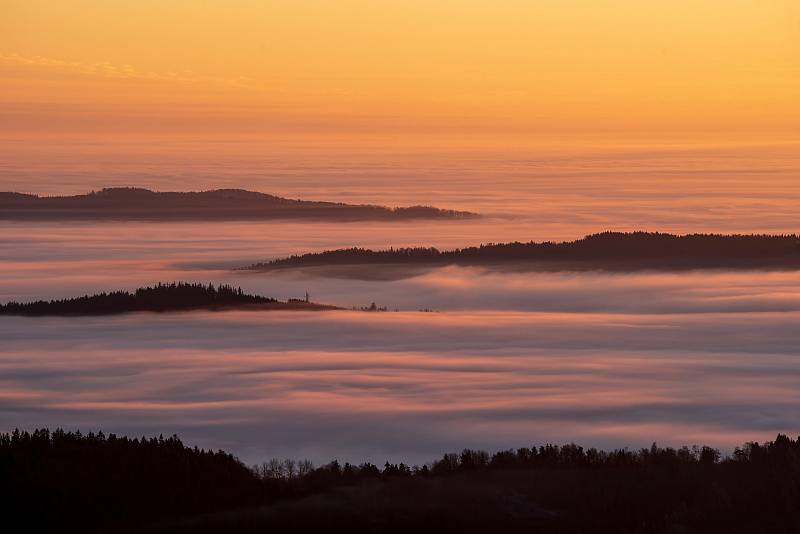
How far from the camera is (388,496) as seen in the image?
8250 centimetres

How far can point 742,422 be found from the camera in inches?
5625

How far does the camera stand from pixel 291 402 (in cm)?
17800

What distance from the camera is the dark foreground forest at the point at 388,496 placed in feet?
257

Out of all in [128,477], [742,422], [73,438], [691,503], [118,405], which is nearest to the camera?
[691,503]

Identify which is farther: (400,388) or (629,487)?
(400,388)

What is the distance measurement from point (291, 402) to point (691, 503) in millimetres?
98538

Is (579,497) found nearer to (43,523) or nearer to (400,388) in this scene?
(43,523)

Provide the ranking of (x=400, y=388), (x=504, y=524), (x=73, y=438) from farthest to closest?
1. (x=400, y=388)
2. (x=73, y=438)
3. (x=504, y=524)

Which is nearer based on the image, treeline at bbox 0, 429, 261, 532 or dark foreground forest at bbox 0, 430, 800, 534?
dark foreground forest at bbox 0, 430, 800, 534

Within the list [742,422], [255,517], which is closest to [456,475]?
[255,517]

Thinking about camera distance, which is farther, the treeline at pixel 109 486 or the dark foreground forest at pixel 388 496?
the treeline at pixel 109 486

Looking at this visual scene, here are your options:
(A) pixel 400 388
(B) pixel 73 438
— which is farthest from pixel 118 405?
(B) pixel 73 438

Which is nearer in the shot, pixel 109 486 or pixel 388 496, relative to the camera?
pixel 388 496

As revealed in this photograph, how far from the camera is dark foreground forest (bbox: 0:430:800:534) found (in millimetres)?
78438
